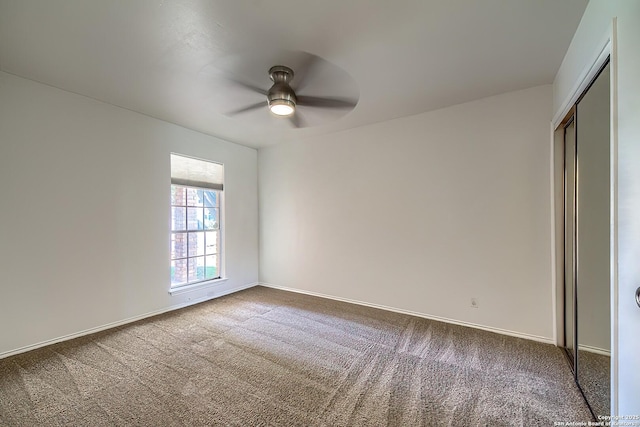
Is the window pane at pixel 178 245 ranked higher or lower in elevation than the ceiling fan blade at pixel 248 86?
lower

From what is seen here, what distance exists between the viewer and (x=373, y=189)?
3660 millimetres

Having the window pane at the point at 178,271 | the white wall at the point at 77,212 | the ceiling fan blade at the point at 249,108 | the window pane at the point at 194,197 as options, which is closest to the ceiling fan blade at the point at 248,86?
the ceiling fan blade at the point at 249,108

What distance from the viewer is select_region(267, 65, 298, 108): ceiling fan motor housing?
221 cm

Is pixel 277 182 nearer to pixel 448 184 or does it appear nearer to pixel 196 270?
pixel 196 270

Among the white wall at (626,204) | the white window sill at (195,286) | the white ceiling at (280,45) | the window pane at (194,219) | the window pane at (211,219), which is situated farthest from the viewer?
the window pane at (211,219)

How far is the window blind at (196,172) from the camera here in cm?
374

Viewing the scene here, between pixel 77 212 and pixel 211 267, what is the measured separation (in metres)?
1.93

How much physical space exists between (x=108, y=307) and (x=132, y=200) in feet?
4.28

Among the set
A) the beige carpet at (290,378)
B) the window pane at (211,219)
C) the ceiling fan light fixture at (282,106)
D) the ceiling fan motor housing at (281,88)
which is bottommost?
the beige carpet at (290,378)

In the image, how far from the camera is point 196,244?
4.02 m

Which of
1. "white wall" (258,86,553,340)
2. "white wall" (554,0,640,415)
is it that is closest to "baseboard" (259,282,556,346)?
"white wall" (258,86,553,340)

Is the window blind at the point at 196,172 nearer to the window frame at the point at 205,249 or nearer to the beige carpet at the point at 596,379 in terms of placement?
the window frame at the point at 205,249

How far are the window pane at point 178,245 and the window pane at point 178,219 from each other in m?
0.11

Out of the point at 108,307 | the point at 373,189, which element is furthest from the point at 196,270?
the point at 373,189
